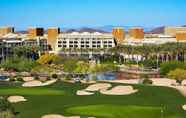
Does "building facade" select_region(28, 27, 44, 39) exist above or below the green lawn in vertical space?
above

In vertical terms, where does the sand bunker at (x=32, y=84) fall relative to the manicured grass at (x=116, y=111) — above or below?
below

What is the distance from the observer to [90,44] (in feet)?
495

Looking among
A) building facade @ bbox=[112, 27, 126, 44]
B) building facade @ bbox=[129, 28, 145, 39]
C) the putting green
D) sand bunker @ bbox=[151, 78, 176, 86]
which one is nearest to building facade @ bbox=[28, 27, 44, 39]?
building facade @ bbox=[112, 27, 126, 44]

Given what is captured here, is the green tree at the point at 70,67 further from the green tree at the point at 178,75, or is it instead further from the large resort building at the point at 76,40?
the large resort building at the point at 76,40

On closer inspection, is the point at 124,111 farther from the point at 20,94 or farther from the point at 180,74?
the point at 180,74

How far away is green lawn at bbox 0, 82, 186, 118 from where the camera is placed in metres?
45.6

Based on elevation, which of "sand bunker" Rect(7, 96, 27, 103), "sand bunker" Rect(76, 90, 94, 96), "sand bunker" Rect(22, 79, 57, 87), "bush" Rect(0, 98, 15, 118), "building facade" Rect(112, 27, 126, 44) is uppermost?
"building facade" Rect(112, 27, 126, 44)

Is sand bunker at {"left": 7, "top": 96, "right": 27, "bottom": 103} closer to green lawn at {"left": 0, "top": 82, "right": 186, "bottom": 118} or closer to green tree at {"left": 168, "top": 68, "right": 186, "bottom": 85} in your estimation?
green lawn at {"left": 0, "top": 82, "right": 186, "bottom": 118}

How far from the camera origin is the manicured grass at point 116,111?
147 feet

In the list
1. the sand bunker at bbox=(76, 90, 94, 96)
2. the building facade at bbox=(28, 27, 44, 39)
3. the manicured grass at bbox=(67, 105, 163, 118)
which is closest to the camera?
the manicured grass at bbox=(67, 105, 163, 118)

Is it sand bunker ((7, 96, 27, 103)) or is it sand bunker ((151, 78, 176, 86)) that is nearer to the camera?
sand bunker ((7, 96, 27, 103))

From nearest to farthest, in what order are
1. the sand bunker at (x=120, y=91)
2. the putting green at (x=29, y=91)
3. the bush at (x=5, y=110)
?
1. the bush at (x=5, y=110)
2. the sand bunker at (x=120, y=91)
3. the putting green at (x=29, y=91)

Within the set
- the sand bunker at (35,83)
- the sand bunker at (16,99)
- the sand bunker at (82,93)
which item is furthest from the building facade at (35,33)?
the sand bunker at (16,99)

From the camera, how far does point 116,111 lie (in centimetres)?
4628
